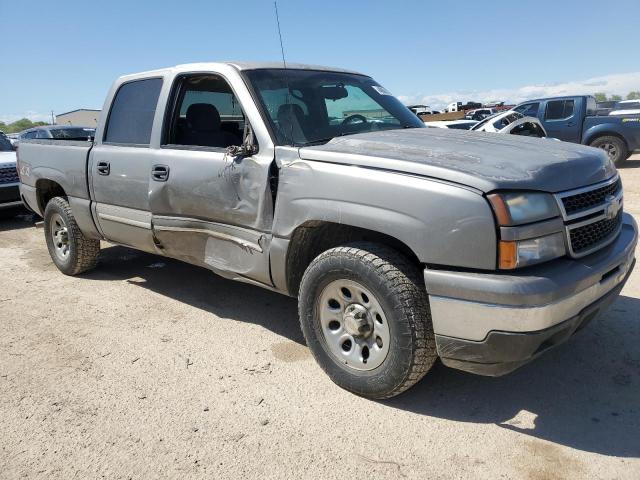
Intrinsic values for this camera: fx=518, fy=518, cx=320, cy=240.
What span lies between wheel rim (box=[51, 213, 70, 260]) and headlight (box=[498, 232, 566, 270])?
4.47 meters

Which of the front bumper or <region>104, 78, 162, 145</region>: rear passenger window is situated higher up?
<region>104, 78, 162, 145</region>: rear passenger window

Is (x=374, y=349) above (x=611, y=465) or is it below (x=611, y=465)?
above

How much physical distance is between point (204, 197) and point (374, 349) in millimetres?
1558

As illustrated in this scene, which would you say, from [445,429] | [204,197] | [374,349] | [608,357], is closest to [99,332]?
[204,197]

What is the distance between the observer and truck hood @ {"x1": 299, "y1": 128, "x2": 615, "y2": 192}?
94.9 inches

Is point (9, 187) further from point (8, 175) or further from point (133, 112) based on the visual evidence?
point (133, 112)

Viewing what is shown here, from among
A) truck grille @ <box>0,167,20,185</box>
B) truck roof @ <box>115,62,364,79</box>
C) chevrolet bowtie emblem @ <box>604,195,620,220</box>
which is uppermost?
truck roof @ <box>115,62,364,79</box>

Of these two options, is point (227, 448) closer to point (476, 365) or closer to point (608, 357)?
point (476, 365)

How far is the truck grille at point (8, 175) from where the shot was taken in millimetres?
8500

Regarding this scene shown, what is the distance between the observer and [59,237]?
17.9ft

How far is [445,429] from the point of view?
105 inches

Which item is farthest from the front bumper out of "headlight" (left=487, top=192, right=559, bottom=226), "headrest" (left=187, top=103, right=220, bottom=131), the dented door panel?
"headrest" (left=187, top=103, right=220, bottom=131)

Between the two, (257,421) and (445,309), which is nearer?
(445,309)

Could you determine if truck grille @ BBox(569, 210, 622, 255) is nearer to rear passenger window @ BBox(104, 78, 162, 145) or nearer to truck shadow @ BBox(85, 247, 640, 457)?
truck shadow @ BBox(85, 247, 640, 457)
